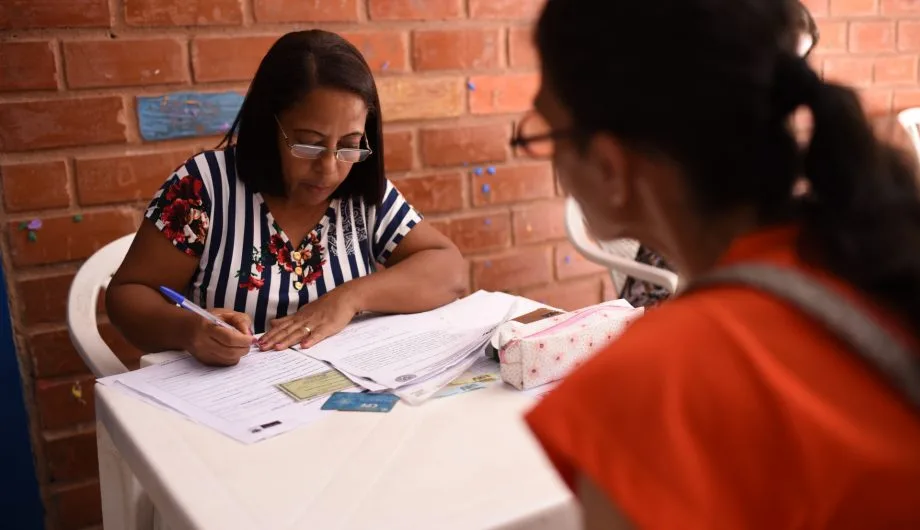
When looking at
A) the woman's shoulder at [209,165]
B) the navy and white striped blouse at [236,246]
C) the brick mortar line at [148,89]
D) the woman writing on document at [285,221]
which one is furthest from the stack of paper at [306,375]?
the brick mortar line at [148,89]

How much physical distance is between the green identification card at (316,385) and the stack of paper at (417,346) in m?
0.02

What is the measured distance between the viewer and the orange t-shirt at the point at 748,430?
0.46 meters

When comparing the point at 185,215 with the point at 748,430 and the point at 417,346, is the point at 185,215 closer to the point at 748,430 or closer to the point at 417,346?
the point at 417,346

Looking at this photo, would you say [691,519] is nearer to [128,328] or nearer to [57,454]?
[128,328]

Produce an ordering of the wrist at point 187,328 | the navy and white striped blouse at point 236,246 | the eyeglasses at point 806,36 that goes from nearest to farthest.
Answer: the eyeglasses at point 806,36 < the wrist at point 187,328 < the navy and white striped blouse at point 236,246

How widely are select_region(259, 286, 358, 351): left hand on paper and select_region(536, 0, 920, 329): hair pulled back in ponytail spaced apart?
78 centimetres

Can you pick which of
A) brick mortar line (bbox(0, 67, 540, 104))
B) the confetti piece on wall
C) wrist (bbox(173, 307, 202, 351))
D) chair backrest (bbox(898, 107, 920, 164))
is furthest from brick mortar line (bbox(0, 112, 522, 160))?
chair backrest (bbox(898, 107, 920, 164))

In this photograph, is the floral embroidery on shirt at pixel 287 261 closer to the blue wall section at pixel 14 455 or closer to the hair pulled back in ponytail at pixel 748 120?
the blue wall section at pixel 14 455

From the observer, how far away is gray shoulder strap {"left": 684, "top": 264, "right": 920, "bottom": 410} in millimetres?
467

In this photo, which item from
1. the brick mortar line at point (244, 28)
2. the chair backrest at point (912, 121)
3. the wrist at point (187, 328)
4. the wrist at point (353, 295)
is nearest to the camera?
the wrist at point (187, 328)

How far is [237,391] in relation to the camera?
1.07 m

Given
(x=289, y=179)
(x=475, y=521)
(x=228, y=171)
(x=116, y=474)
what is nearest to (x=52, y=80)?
(x=228, y=171)

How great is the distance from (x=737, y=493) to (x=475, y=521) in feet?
1.06

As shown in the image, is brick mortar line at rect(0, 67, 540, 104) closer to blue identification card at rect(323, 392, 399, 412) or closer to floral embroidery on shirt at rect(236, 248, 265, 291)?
floral embroidery on shirt at rect(236, 248, 265, 291)
